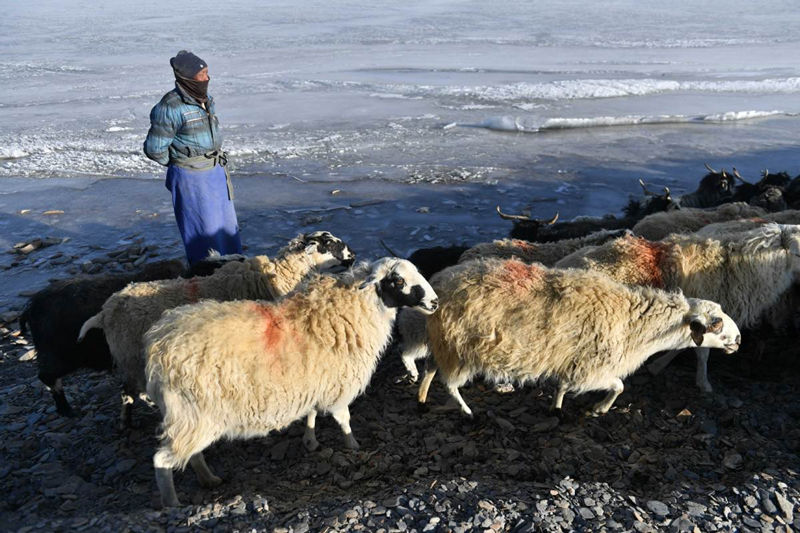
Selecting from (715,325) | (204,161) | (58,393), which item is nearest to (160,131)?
(204,161)

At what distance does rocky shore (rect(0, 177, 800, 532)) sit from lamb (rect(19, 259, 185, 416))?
434 millimetres

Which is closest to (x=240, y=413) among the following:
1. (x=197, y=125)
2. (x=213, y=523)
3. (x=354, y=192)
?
(x=213, y=523)

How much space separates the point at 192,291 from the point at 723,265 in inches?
178

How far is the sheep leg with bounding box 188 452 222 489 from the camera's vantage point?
464 centimetres

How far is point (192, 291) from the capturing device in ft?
17.7

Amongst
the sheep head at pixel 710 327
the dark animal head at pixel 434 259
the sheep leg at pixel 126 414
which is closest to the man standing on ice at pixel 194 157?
the sheep leg at pixel 126 414

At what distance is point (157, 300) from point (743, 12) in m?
43.1

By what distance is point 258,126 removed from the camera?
54.3 ft

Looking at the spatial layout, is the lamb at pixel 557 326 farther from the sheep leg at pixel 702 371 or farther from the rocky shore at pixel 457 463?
the rocky shore at pixel 457 463

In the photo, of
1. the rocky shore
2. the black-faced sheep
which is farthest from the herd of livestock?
the black-faced sheep

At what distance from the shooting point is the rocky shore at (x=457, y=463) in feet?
12.9

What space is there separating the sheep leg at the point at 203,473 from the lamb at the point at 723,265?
3.37 meters

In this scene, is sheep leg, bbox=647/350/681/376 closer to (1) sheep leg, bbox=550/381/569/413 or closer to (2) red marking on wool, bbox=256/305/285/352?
(1) sheep leg, bbox=550/381/569/413

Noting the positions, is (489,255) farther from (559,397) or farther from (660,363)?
(660,363)
